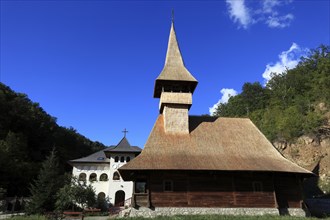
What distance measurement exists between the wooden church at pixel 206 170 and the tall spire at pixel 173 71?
1.40 metres

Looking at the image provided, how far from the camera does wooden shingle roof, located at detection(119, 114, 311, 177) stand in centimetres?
1814

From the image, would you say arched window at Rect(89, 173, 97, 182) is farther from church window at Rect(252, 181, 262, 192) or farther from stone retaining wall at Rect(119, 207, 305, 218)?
church window at Rect(252, 181, 262, 192)

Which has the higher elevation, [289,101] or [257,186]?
[289,101]

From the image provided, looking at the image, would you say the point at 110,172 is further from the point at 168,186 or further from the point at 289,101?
the point at 289,101

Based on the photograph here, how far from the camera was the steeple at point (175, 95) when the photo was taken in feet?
72.0

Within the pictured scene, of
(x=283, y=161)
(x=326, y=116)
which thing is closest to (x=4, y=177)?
(x=283, y=161)

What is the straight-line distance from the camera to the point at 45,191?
25219mm

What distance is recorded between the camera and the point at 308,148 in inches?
1420

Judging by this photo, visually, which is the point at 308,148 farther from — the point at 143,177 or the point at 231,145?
the point at 143,177

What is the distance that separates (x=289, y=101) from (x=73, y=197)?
38896mm

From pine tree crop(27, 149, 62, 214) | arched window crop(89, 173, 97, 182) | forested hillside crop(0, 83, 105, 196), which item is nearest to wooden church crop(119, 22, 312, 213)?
pine tree crop(27, 149, 62, 214)

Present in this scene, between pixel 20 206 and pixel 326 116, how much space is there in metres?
38.1

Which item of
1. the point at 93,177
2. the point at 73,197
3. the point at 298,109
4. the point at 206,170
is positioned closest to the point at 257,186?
the point at 206,170

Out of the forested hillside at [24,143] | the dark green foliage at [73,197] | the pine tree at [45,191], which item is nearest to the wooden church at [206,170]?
the dark green foliage at [73,197]
